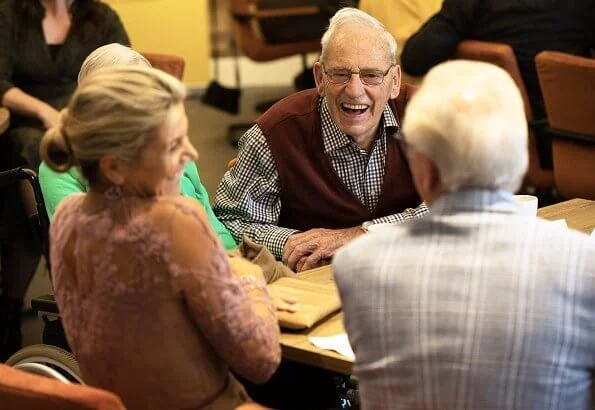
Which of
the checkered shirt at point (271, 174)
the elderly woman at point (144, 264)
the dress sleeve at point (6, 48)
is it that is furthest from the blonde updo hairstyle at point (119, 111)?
the dress sleeve at point (6, 48)

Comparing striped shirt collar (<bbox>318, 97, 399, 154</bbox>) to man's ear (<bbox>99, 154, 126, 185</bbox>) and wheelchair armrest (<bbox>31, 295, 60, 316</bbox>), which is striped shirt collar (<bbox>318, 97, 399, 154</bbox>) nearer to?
wheelchair armrest (<bbox>31, 295, 60, 316</bbox>)

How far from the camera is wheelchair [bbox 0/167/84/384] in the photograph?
2.69 metres

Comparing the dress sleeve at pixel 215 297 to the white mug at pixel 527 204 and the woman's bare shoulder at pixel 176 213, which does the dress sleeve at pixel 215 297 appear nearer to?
the woman's bare shoulder at pixel 176 213

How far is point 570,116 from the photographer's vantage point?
435 cm

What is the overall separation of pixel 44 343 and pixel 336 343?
97cm

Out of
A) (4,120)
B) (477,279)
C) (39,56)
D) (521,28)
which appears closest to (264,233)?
(477,279)

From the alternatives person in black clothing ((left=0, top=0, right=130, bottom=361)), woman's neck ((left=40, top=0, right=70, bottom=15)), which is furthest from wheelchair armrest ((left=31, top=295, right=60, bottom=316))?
woman's neck ((left=40, top=0, right=70, bottom=15))

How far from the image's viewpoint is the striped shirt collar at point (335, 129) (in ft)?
10.4

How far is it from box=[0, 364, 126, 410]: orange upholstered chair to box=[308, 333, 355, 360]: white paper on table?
493 mm

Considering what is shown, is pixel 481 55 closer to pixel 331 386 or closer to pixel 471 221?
pixel 331 386

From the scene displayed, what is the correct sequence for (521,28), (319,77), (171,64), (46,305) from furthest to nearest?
1. (171,64)
2. (521,28)
3. (319,77)
4. (46,305)

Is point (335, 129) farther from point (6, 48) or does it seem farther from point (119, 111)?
point (6, 48)

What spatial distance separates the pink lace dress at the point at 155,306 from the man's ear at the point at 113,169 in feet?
0.13

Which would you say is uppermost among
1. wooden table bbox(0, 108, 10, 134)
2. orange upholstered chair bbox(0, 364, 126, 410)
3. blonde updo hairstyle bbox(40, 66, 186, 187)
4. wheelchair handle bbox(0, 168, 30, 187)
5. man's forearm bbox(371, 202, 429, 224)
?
blonde updo hairstyle bbox(40, 66, 186, 187)
